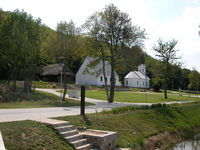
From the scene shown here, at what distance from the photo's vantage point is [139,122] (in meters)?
15.8

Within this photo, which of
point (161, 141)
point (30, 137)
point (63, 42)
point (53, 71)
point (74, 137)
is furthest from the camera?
point (53, 71)

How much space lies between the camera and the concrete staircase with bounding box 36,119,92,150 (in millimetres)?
9750

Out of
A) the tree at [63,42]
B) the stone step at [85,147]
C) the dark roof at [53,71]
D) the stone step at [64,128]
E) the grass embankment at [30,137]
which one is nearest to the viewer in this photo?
the grass embankment at [30,137]

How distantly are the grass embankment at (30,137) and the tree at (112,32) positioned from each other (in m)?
18.4

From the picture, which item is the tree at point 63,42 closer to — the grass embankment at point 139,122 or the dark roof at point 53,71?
the grass embankment at point 139,122

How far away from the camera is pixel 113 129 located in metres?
12.9

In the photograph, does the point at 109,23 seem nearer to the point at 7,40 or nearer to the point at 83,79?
the point at 7,40

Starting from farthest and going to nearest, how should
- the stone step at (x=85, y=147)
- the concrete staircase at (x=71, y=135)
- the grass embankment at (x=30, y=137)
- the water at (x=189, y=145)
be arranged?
the water at (x=189, y=145) → the concrete staircase at (x=71, y=135) → the stone step at (x=85, y=147) → the grass embankment at (x=30, y=137)

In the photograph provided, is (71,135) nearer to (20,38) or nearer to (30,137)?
(30,137)

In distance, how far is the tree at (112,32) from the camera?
2709 centimetres

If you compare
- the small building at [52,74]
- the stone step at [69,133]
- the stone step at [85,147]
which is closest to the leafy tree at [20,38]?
the stone step at [69,133]

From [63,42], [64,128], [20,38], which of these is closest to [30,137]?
[64,128]

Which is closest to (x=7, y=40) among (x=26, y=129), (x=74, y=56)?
(x=74, y=56)

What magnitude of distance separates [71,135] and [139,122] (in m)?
6.77
